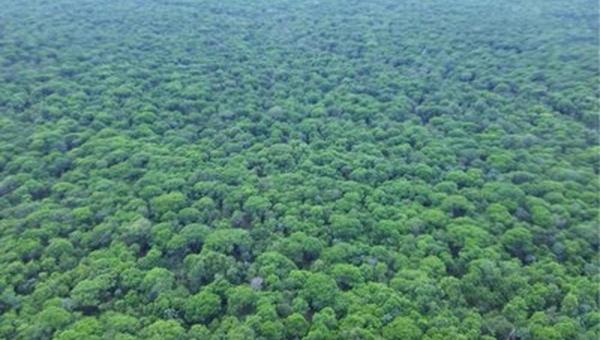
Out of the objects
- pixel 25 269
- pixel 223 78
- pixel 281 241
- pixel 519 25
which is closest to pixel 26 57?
pixel 223 78

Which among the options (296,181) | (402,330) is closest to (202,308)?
(402,330)

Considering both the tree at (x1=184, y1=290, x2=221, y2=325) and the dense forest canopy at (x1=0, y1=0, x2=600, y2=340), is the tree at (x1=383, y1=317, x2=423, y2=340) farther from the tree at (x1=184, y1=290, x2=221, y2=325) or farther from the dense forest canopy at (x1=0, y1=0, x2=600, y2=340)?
the tree at (x1=184, y1=290, x2=221, y2=325)

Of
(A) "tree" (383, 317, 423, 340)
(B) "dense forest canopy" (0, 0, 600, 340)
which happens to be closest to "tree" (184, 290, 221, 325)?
(B) "dense forest canopy" (0, 0, 600, 340)

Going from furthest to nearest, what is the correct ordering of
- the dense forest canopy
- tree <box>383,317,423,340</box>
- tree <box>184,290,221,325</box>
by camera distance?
the dense forest canopy, tree <box>184,290,221,325</box>, tree <box>383,317,423,340</box>

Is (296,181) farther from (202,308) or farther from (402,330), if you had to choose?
(402,330)

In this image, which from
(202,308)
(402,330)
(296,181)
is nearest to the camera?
(402,330)

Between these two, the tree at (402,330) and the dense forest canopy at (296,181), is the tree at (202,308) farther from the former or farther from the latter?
the tree at (402,330)

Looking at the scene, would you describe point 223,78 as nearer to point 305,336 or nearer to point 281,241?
point 281,241

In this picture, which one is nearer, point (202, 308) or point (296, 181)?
point (202, 308)

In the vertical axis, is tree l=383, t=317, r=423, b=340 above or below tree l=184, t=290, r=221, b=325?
above

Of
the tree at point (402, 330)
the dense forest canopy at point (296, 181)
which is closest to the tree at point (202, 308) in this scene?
the dense forest canopy at point (296, 181)
